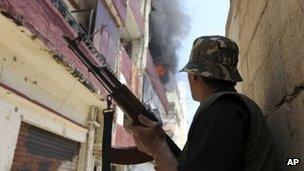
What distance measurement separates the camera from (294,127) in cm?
157

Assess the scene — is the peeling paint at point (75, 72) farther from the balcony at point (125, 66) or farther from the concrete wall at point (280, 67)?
the balcony at point (125, 66)

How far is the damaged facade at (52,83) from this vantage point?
4.79 metres

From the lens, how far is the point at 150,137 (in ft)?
6.19

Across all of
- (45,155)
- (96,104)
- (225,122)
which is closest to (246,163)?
(225,122)

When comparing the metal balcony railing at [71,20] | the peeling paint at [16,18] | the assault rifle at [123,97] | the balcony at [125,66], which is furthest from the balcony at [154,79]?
the assault rifle at [123,97]

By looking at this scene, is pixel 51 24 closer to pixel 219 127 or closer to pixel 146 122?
pixel 146 122

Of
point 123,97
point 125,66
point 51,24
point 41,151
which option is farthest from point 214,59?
point 125,66

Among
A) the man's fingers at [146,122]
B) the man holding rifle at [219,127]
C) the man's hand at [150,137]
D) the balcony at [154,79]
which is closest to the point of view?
the man holding rifle at [219,127]

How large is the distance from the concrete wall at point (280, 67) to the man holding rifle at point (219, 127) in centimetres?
14

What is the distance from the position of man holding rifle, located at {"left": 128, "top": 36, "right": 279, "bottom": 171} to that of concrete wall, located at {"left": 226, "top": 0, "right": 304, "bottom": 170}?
14cm

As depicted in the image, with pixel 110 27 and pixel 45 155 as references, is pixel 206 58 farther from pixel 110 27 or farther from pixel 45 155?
pixel 110 27

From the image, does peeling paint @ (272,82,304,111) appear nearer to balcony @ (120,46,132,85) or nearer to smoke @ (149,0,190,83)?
balcony @ (120,46,132,85)

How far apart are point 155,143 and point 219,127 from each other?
53cm

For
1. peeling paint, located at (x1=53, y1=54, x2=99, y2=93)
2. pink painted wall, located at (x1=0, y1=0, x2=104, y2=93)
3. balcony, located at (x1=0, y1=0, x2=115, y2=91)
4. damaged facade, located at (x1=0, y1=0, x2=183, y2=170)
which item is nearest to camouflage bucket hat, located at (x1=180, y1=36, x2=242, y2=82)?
damaged facade, located at (x1=0, y1=0, x2=183, y2=170)
